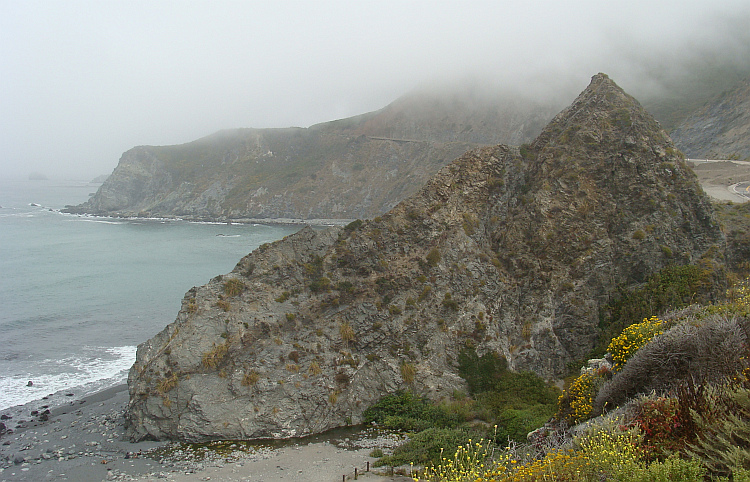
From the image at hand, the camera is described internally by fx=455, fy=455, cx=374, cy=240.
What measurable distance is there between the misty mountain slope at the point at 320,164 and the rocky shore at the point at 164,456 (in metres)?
109

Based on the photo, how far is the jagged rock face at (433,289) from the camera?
24672mm

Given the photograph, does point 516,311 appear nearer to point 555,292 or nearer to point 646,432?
point 555,292

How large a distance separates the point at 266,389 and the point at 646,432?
68.9 feet

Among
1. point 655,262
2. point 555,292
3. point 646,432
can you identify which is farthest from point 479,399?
point 646,432

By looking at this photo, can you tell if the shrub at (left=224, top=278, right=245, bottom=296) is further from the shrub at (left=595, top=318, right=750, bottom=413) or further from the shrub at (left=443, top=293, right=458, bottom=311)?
the shrub at (left=595, top=318, right=750, bottom=413)

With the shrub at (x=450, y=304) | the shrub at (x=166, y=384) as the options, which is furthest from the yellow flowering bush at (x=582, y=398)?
the shrub at (x=166, y=384)

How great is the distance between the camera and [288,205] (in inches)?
5546

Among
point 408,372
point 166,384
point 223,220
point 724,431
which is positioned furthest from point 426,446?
point 223,220

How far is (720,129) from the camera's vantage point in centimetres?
8081

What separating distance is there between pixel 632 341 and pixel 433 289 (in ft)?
51.2

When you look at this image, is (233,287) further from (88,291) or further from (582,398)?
(88,291)

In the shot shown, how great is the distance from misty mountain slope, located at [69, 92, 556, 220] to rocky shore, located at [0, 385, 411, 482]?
109304 mm

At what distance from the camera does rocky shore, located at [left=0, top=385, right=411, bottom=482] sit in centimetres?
2003

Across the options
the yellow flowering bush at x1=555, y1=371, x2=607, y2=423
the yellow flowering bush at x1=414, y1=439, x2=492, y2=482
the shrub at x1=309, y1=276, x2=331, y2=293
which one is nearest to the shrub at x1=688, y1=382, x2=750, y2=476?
the yellow flowering bush at x1=414, y1=439, x2=492, y2=482
